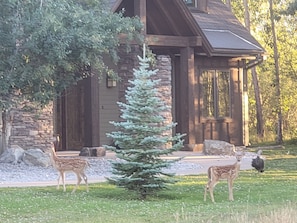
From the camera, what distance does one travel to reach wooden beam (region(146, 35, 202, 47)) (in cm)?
1989

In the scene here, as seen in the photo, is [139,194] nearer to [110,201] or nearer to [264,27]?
[110,201]

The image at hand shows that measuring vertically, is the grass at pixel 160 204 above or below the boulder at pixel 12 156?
below

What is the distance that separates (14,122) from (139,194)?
722cm

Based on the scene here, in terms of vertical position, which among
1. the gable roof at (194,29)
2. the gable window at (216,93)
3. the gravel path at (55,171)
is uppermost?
the gable roof at (194,29)

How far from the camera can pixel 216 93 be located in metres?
22.8

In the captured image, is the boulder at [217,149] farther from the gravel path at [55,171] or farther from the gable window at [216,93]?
the gable window at [216,93]

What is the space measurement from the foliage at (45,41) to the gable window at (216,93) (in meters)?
7.77

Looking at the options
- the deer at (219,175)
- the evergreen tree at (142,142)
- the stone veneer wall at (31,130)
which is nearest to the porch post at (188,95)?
the stone veneer wall at (31,130)

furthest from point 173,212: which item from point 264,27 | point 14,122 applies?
point 264,27

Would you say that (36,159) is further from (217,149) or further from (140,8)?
(217,149)

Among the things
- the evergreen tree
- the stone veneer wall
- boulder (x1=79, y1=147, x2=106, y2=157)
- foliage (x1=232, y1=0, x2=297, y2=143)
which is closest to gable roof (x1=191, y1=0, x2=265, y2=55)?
foliage (x1=232, y1=0, x2=297, y2=143)

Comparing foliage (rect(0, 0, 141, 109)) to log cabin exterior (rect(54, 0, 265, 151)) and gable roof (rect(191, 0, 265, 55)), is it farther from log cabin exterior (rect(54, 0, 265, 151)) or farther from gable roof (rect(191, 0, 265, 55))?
gable roof (rect(191, 0, 265, 55))

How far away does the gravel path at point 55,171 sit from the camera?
45.3ft

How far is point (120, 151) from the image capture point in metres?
11.6
